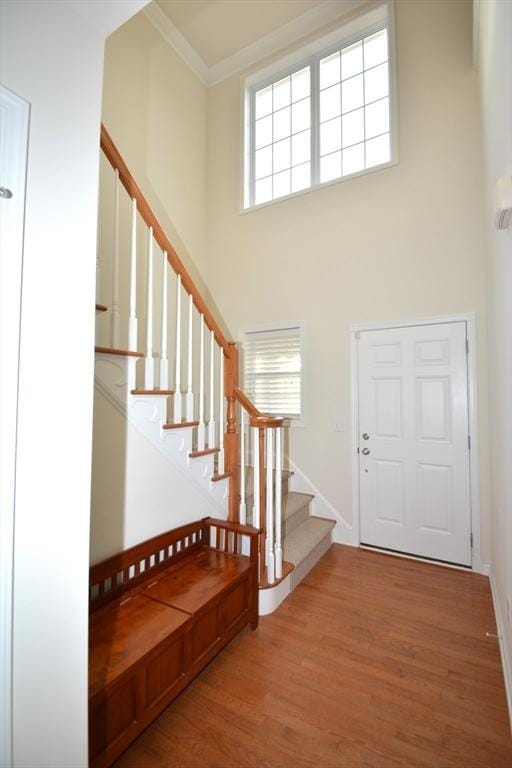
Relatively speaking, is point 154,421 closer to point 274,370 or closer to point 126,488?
point 126,488

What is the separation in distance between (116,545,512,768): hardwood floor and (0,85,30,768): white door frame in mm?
1043

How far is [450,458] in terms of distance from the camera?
307cm

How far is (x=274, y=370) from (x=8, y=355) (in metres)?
3.34

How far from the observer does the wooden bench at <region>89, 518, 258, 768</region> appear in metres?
1.32

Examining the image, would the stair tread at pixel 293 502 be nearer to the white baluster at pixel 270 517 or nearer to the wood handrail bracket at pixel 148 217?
the white baluster at pixel 270 517

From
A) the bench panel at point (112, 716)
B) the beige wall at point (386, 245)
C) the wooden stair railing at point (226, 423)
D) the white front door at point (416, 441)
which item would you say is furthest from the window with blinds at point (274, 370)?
the bench panel at point (112, 716)

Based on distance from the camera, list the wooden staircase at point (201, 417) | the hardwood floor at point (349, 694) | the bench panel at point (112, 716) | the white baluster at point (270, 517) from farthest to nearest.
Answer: the white baluster at point (270, 517) < the wooden staircase at point (201, 417) < the hardwood floor at point (349, 694) < the bench panel at point (112, 716)

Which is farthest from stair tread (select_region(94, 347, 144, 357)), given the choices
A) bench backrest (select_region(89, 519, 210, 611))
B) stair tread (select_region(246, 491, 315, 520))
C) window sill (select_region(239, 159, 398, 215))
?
window sill (select_region(239, 159, 398, 215))

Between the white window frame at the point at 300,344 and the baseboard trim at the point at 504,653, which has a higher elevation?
the white window frame at the point at 300,344

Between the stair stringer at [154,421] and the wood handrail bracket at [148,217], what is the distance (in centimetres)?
67

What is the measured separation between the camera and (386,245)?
3.41 metres

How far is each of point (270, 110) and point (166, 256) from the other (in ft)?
11.7

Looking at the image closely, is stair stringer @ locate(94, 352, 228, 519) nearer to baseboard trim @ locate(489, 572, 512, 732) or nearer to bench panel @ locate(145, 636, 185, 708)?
bench panel @ locate(145, 636, 185, 708)

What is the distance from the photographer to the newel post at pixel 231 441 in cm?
252
